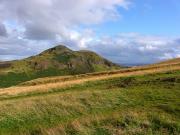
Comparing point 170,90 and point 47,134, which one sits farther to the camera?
point 170,90

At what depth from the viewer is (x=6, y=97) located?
1972 inches

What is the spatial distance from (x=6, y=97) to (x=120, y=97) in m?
19.2

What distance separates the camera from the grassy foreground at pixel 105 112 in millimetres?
25469

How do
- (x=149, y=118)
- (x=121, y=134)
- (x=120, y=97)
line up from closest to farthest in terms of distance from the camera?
(x=121, y=134), (x=149, y=118), (x=120, y=97)

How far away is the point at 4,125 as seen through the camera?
31891 mm

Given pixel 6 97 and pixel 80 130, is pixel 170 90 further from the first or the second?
pixel 6 97

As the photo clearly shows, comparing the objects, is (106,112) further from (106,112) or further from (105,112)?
(105,112)

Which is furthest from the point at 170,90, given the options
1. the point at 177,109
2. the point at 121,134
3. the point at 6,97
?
the point at 6,97

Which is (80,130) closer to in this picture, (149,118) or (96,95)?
(149,118)

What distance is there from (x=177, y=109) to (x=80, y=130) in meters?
8.87

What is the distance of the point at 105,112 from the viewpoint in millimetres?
32781

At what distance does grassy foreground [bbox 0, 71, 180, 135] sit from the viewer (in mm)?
25469

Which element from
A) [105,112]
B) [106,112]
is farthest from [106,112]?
[105,112]

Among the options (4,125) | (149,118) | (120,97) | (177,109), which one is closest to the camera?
(149,118)
